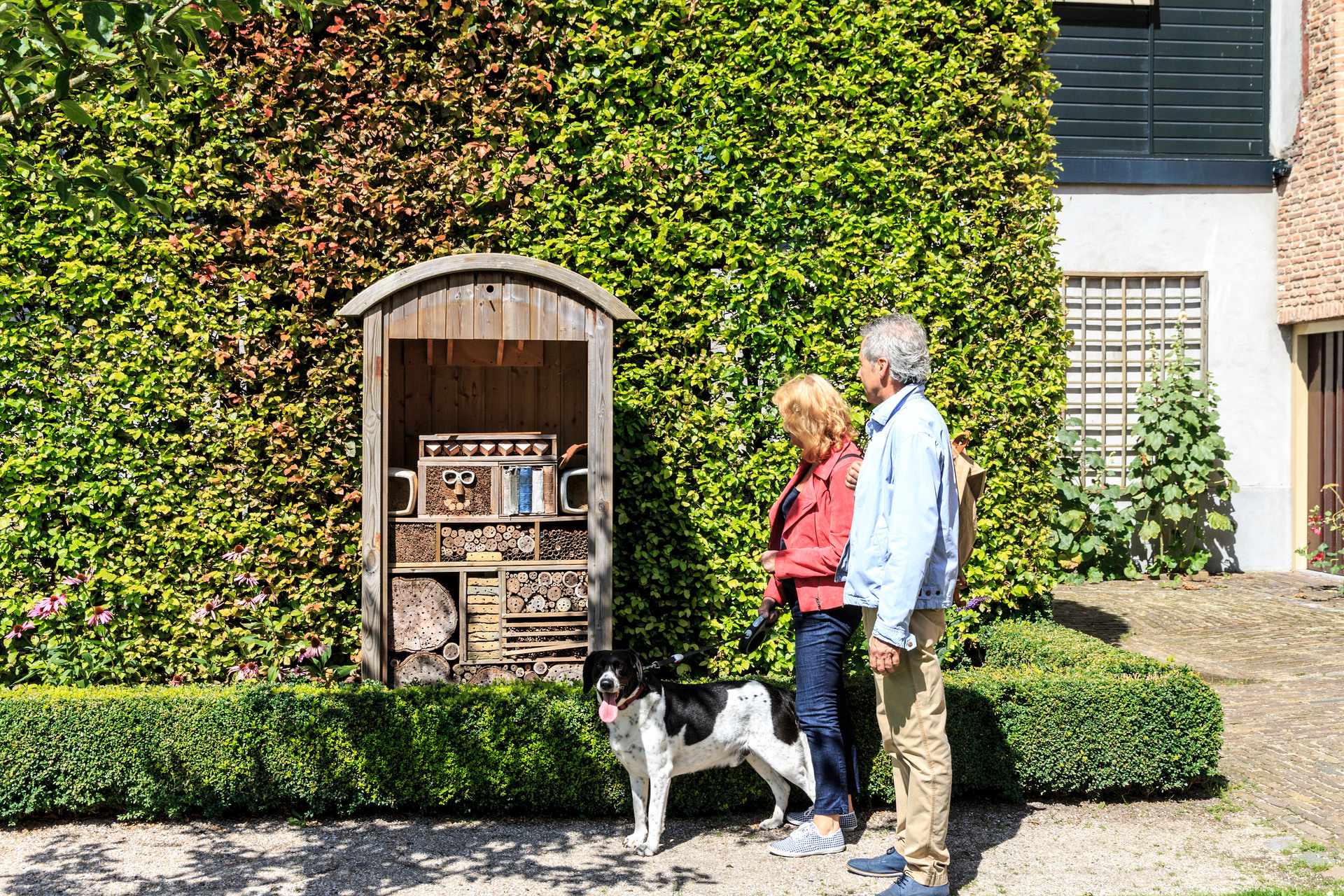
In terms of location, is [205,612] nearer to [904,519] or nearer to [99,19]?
[99,19]

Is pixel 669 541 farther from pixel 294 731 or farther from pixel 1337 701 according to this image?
pixel 1337 701

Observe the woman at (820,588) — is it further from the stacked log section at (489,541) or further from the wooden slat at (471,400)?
the wooden slat at (471,400)

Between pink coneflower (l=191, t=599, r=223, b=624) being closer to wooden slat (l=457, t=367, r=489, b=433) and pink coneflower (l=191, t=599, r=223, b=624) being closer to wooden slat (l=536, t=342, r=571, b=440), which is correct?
wooden slat (l=457, t=367, r=489, b=433)

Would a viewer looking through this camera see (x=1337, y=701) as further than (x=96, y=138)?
Yes

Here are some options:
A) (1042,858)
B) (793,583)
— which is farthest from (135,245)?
(1042,858)

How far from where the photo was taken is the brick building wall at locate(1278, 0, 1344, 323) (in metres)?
10.9

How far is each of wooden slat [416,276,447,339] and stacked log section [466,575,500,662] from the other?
4.44 feet

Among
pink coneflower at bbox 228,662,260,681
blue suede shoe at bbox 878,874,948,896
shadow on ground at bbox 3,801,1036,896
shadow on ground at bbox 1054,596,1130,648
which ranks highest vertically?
pink coneflower at bbox 228,662,260,681

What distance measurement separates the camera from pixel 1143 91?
1192 cm

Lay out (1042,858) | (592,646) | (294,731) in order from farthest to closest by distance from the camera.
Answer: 1. (592,646)
2. (294,731)
3. (1042,858)

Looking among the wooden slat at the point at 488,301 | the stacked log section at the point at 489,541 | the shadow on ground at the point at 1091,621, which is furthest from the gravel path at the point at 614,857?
the shadow on ground at the point at 1091,621

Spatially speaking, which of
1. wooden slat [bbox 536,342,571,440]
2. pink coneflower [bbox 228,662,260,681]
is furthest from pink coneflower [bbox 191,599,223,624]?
wooden slat [bbox 536,342,571,440]

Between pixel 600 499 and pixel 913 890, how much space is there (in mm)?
2448

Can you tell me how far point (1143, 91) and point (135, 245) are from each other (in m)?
10.8
